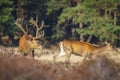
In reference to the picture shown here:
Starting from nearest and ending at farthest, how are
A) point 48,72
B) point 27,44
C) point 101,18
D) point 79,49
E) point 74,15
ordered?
point 48,72 → point 27,44 → point 79,49 → point 101,18 → point 74,15

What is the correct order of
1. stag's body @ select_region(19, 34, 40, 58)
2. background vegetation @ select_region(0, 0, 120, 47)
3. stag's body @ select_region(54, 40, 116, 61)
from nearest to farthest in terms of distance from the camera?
stag's body @ select_region(19, 34, 40, 58) → stag's body @ select_region(54, 40, 116, 61) → background vegetation @ select_region(0, 0, 120, 47)

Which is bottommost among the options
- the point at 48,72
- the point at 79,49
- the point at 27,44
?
the point at 79,49

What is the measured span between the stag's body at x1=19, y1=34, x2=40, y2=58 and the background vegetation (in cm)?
801

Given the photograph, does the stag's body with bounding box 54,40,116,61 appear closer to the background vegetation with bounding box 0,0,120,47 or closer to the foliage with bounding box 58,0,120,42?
the foliage with bounding box 58,0,120,42

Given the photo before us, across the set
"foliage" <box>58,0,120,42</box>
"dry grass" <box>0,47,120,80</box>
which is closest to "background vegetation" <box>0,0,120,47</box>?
"foliage" <box>58,0,120,42</box>

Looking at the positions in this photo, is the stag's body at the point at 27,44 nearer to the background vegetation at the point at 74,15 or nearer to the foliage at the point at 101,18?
the background vegetation at the point at 74,15

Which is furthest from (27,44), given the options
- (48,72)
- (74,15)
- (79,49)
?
(48,72)

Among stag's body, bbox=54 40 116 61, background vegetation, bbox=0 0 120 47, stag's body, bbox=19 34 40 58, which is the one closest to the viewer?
stag's body, bbox=19 34 40 58

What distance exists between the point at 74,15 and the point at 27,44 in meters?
11.5

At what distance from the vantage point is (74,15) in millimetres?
30922

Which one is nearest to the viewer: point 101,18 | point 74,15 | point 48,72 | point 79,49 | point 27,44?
point 48,72

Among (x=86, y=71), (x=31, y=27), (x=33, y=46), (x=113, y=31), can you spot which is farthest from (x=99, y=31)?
(x=86, y=71)

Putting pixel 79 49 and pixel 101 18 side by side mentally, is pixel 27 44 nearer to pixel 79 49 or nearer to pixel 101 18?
pixel 79 49

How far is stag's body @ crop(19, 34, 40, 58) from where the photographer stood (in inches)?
775
